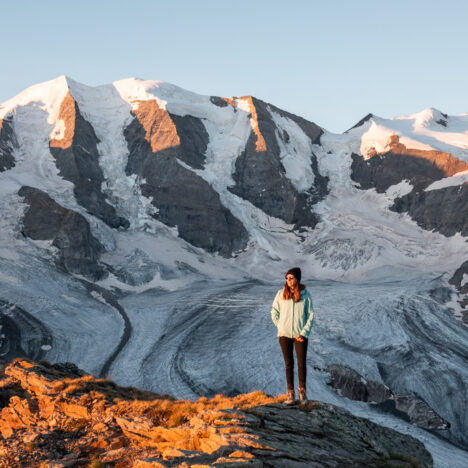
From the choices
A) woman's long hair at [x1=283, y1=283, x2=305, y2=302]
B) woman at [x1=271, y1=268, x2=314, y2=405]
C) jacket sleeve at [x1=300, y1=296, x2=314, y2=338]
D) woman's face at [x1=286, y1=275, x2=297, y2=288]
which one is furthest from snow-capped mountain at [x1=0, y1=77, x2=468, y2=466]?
woman's face at [x1=286, y1=275, x2=297, y2=288]

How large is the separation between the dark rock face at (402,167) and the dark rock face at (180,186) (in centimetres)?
3284

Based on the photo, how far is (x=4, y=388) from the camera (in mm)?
15109

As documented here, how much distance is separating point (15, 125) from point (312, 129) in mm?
67377

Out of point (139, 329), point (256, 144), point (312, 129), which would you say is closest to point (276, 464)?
point (139, 329)

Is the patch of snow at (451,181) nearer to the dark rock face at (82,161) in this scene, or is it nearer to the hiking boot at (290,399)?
the dark rock face at (82,161)

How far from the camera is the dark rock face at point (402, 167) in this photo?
107250 millimetres

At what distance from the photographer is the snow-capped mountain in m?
52.6

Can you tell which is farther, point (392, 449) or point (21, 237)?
point (21, 237)

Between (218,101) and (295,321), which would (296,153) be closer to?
(218,101)

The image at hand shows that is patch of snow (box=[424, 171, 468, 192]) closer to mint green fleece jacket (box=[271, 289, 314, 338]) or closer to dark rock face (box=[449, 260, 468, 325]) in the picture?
dark rock face (box=[449, 260, 468, 325])

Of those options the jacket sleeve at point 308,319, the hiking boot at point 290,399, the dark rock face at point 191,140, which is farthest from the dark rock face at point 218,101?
the hiking boot at point 290,399

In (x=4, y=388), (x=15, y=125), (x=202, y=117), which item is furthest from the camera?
(x=202, y=117)

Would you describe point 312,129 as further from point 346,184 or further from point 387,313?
point 387,313

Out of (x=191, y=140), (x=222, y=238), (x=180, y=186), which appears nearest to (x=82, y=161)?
(x=180, y=186)
